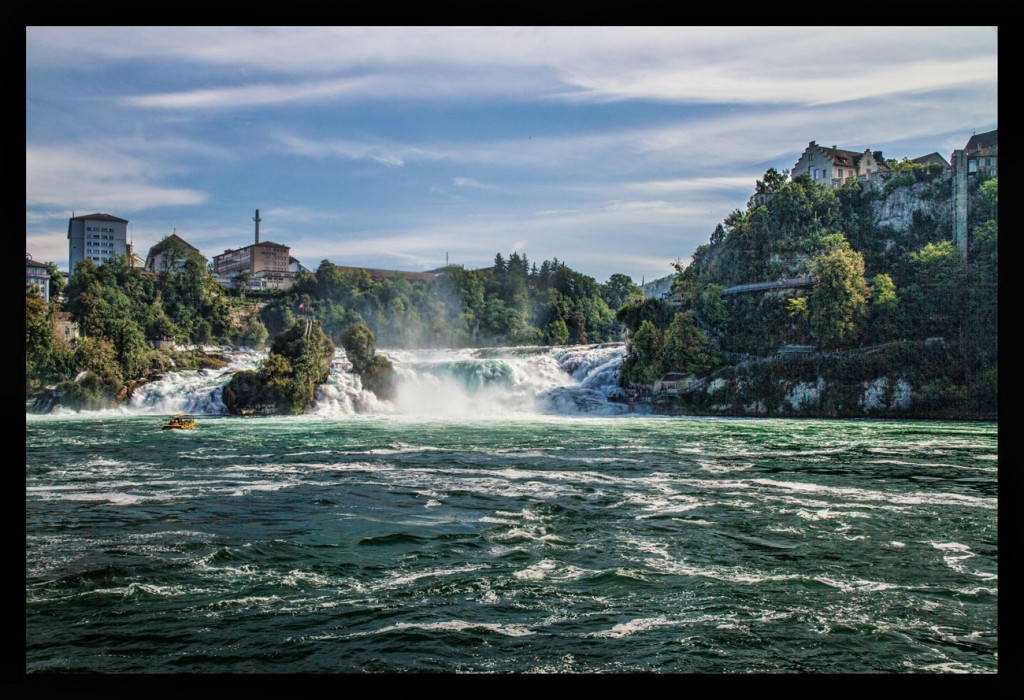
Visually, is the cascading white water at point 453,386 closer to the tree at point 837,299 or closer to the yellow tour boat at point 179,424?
the yellow tour boat at point 179,424

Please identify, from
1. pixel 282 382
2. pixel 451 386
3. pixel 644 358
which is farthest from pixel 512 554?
pixel 644 358

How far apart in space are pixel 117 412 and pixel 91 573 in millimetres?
12471

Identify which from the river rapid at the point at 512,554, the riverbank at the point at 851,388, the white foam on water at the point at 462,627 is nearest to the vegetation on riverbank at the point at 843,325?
the riverbank at the point at 851,388

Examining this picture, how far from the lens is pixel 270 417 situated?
16.3 metres

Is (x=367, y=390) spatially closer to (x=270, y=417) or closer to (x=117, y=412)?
(x=270, y=417)

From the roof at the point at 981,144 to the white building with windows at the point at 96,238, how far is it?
54.5ft

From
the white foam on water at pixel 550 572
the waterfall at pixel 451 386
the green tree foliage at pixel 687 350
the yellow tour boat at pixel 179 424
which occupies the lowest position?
the white foam on water at pixel 550 572

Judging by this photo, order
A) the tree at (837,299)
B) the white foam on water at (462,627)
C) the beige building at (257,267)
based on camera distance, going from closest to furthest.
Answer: the white foam on water at (462,627)
the tree at (837,299)
the beige building at (257,267)

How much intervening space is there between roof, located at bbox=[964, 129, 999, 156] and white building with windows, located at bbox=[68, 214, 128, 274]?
1662 centimetres

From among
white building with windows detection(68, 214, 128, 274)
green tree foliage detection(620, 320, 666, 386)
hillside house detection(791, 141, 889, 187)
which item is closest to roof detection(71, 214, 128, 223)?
white building with windows detection(68, 214, 128, 274)

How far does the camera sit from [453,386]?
59.5 ft

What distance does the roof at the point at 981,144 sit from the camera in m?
18.0

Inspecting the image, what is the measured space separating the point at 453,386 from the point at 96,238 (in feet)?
23.7
